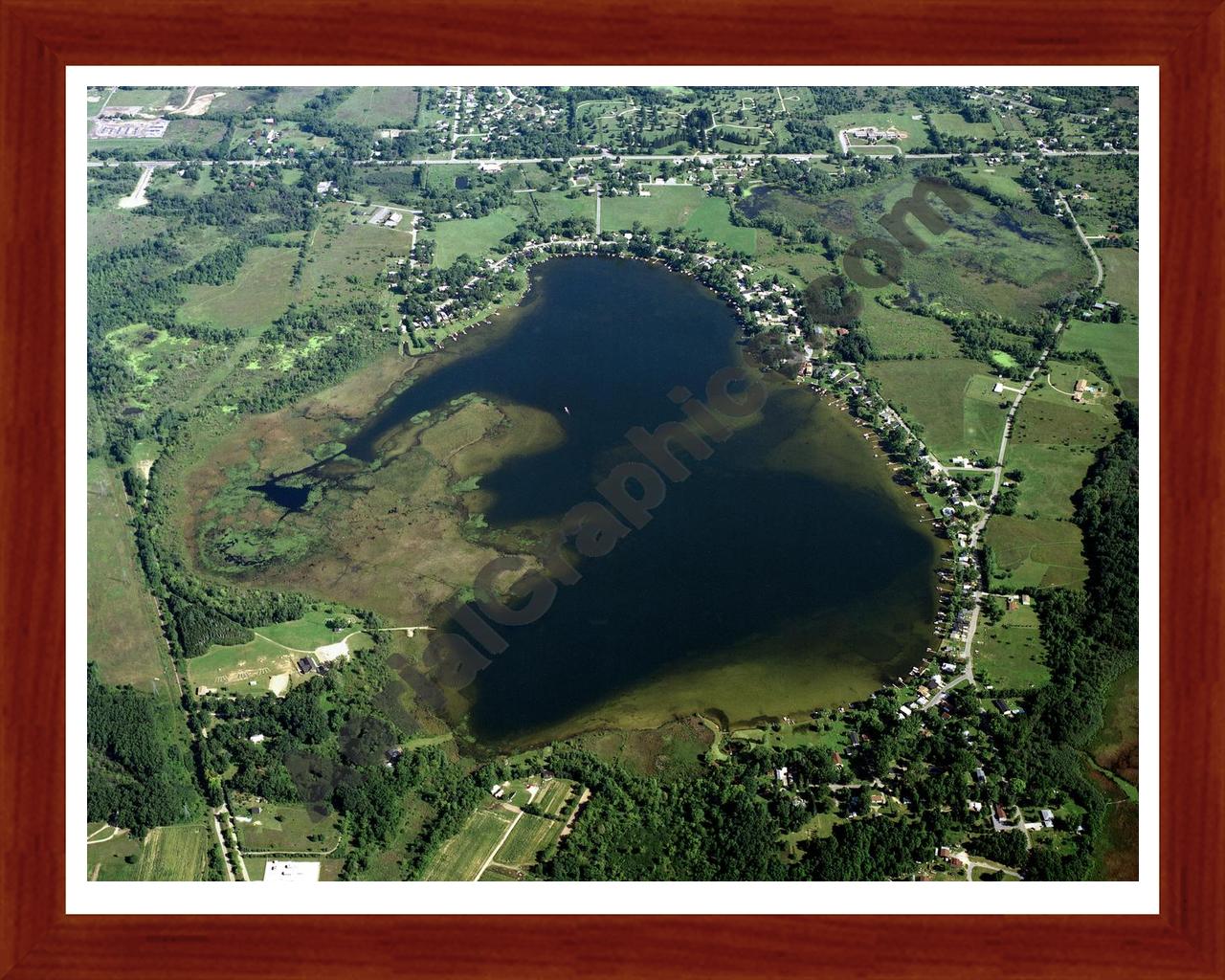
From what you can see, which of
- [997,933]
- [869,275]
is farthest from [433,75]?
[869,275]

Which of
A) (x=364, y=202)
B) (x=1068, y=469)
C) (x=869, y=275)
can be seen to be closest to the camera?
(x=1068, y=469)

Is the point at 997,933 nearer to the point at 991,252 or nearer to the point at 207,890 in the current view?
the point at 207,890

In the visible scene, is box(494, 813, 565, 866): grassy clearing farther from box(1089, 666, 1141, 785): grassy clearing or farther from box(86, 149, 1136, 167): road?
box(86, 149, 1136, 167): road

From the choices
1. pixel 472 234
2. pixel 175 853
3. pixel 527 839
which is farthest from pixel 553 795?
pixel 472 234

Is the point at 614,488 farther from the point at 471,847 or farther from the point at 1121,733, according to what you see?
the point at 1121,733

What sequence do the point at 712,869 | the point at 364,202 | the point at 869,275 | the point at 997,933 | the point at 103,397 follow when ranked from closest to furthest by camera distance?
1. the point at 997,933
2. the point at 712,869
3. the point at 103,397
4. the point at 869,275
5. the point at 364,202

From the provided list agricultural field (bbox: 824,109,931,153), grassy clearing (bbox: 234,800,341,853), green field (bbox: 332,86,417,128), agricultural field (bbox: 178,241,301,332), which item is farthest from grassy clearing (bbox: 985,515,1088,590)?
green field (bbox: 332,86,417,128)
